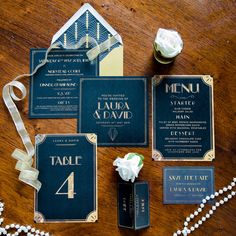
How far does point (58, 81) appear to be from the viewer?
3.32 feet

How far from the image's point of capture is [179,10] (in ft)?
3.37

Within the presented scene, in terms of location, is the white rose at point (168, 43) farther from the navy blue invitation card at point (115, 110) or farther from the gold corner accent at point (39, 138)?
the gold corner accent at point (39, 138)

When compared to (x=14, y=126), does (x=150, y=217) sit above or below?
below

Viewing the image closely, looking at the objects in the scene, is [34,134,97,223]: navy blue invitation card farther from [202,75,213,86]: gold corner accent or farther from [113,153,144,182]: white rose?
[202,75,213,86]: gold corner accent

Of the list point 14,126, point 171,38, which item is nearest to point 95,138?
point 14,126

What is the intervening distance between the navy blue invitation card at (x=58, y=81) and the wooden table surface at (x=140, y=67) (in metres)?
0.02

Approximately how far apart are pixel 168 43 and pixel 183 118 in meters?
0.21

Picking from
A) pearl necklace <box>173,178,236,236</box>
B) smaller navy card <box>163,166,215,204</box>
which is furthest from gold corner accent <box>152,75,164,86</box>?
pearl necklace <box>173,178,236,236</box>

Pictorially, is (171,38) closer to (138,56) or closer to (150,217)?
(138,56)

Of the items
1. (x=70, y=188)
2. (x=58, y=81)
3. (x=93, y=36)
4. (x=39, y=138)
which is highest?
(x=93, y=36)

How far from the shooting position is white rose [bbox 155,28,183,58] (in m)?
0.93

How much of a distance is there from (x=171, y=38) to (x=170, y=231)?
1.64 feet

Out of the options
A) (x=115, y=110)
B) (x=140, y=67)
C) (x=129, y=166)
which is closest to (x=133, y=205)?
(x=129, y=166)

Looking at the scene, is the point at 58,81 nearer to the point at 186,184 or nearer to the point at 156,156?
the point at 156,156
